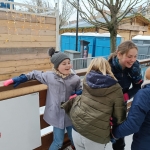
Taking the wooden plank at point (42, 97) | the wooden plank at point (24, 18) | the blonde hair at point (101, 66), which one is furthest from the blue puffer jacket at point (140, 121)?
the wooden plank at point (24, 18)

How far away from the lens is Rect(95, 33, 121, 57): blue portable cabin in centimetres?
952

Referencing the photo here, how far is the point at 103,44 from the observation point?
9648mm

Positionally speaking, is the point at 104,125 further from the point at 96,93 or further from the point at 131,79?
the point at 131,79

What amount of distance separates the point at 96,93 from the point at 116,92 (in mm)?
131

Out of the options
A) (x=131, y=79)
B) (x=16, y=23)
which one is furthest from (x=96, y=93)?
(x=16, y=23)

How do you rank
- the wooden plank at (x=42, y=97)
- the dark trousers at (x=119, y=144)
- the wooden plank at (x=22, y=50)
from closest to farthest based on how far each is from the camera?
1. the wooden plank at (x=42, y=97)
2. the dark trousers at (x=119, y=144)
3. the wooden plank at (x=22, y=50)

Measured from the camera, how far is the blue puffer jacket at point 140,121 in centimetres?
98

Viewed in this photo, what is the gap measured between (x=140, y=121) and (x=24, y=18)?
4.23 meters

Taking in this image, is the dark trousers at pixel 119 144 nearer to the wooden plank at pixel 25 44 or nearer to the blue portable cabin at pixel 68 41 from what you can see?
the wooden plank at pixel 25 44

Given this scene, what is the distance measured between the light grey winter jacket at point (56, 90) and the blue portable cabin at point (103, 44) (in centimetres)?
824

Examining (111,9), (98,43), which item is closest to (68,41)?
(98,43)

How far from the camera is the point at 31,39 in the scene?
477 centimetres

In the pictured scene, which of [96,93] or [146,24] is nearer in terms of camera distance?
[96,93]

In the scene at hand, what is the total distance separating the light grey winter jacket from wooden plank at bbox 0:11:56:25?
3.19 metres
